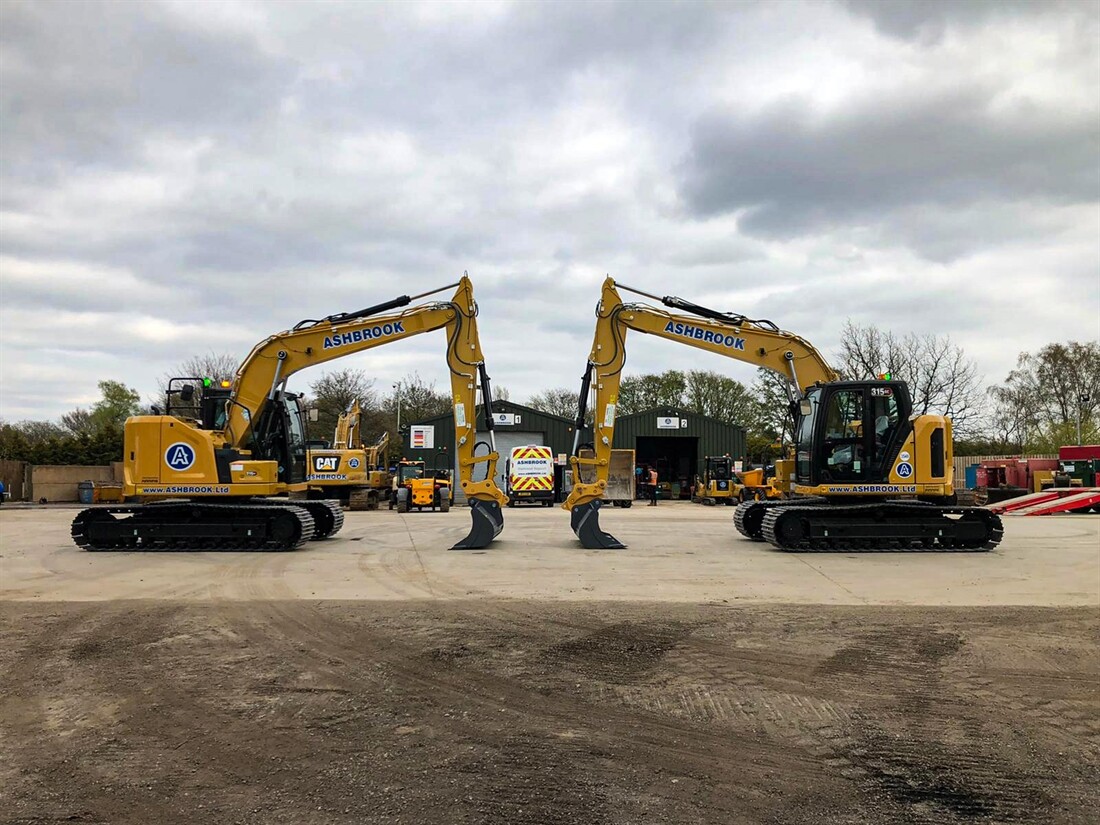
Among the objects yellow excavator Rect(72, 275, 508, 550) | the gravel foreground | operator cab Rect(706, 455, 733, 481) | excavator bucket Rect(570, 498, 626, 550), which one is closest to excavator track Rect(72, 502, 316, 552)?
yellow excavator Rect(72, 275, 508, 550)

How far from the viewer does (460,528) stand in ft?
68.4

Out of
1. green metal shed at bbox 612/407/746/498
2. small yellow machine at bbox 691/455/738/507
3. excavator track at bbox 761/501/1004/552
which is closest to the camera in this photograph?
excavator track at bbox 761/501/1004/552

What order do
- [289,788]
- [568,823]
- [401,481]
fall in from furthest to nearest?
1. [401,481]
2. [289,788]
3. [568,823]

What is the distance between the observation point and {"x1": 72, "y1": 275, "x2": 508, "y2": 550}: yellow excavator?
15.4 meters

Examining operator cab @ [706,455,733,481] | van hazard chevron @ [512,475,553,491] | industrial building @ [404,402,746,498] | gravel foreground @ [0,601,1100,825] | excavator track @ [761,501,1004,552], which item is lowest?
gravel foreground @ [0,601,1100,825]

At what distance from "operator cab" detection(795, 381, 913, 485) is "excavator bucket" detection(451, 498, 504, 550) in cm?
612

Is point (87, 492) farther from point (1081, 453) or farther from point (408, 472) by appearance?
point (1081, 453)

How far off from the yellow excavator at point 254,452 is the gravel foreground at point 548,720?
697 cm

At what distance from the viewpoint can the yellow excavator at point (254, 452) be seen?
607 inches

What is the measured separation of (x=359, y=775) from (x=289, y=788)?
36 cm

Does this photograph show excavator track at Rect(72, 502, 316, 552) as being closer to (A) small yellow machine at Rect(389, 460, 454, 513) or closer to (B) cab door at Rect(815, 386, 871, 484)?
(B) cab door at Rect(815, 386, 871, 484)

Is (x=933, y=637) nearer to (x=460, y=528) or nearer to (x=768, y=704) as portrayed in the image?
(x=768, y=704)

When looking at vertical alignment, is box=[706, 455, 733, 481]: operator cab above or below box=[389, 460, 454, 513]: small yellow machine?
above

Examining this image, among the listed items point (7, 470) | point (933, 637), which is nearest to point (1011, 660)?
point (933, 637)
